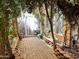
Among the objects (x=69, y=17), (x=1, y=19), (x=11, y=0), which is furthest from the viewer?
(x=69, y=17)

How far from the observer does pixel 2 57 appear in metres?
4.57

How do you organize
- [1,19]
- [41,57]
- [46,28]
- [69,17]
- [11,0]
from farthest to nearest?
[46,28] → [69,17] → [41,57] → [11,0] → [1,19]

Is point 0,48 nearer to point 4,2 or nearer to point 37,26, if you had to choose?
point 4,2

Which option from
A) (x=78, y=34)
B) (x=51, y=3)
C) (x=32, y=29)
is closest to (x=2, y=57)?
(x=51, y=3)

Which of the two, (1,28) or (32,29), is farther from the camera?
(32,29)

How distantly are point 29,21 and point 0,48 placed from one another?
20.5 metres

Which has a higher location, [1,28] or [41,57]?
[1,28]

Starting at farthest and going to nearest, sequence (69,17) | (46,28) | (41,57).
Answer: (46,28), (69,17), (41,57)

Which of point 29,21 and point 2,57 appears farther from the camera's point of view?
point 29,21

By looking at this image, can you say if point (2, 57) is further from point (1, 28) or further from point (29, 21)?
point (29, 21)

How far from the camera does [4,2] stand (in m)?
4.45

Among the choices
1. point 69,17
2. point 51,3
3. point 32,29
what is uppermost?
point 51,3

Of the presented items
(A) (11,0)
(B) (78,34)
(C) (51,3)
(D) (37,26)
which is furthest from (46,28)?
(A) (11,0)

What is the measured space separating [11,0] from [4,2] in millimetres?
611
